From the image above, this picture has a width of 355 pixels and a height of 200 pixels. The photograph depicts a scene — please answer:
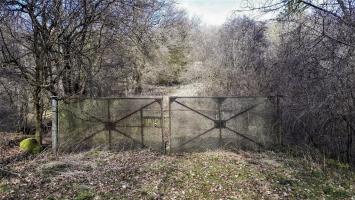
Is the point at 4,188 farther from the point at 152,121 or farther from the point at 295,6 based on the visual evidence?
the point at 295,6

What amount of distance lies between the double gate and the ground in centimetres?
63

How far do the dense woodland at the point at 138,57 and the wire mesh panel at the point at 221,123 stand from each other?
0.60m

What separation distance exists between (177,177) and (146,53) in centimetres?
704

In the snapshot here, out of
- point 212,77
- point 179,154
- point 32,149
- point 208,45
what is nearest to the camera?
point 179,154

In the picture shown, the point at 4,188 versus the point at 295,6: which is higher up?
the point at 295,6

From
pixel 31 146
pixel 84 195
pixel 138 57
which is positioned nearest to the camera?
pixel 84 195

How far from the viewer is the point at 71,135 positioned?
9250 mm

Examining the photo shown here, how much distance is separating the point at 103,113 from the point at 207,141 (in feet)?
9.65

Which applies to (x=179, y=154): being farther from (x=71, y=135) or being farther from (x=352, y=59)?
(x=352, y=59)

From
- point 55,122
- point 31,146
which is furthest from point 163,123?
point 31,146

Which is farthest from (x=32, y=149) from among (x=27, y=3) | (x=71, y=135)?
(x=27, y=3)

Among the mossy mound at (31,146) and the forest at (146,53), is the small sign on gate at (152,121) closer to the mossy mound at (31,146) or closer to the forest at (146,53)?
the forest at (146,53)

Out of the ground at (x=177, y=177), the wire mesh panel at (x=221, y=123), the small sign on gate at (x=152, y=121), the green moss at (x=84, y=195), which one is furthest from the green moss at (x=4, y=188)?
the wire mesh panel at (x=221, y=123)

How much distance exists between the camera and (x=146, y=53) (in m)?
12.9
